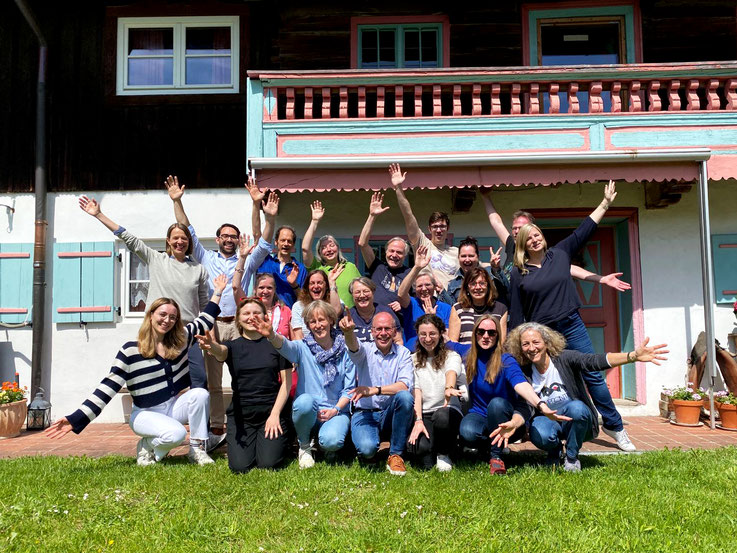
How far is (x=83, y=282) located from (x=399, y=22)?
5.35m

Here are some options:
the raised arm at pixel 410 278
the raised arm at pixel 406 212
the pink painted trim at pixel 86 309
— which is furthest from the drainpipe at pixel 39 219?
the raised arm at pixel 410 278

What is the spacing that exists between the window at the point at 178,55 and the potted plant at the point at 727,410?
6801 millimetres

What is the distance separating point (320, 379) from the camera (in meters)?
4.38

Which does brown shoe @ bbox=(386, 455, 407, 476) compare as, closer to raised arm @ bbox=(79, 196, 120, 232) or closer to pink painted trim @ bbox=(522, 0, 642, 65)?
raised arm @ bbox=(79, 196, 120, 232)

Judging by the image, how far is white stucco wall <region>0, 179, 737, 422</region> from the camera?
23.0 ft

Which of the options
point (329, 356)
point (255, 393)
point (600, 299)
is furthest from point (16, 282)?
point (600, 299)

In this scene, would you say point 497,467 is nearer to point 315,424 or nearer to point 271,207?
point 315,424

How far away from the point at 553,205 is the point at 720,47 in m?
3.18

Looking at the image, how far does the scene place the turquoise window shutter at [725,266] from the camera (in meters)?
6.93

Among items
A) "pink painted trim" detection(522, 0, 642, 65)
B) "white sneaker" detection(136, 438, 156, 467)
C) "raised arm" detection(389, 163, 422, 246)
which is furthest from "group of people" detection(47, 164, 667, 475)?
"pink painted trim" detection(522, 0, 642, 65)

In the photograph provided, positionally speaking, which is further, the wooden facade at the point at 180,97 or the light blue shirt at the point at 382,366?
the wooden facade at the point at 180,97

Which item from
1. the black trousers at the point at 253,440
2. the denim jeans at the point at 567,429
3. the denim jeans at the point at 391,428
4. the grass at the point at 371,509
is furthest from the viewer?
the black trousers at the point at 253,440

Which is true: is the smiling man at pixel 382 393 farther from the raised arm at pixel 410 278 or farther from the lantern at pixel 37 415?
the lantern at pixel 37 415

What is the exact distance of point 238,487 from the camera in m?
3.67
